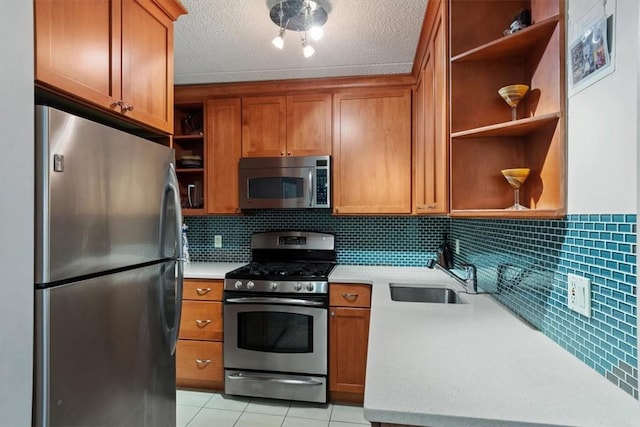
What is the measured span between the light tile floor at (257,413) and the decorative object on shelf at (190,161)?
71.7 inches

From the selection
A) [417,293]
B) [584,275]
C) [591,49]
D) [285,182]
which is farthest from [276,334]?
[591,49]

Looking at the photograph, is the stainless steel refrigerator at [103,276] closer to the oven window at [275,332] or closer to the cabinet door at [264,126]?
the oven window at [275,332]

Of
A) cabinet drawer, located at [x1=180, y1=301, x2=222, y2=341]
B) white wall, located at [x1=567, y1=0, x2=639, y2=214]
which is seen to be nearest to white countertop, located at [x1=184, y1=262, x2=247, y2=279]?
cabinet drawer, located at [x1=180, y1=301, x2=222, y2=341]

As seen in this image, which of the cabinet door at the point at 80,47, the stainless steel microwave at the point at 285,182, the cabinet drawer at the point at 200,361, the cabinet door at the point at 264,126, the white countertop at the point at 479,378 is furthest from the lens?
the cabinet door at the point at 264,126

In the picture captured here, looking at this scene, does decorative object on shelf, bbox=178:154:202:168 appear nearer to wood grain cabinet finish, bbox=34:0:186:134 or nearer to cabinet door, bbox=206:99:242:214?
cabinet door, bbox=206:99:242:214

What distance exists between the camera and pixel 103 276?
44.8 inches

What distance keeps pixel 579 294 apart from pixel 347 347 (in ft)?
5.31

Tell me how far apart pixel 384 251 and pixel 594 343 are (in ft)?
6.40

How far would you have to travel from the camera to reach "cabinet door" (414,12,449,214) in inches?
61.2

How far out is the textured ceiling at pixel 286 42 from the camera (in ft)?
5.61

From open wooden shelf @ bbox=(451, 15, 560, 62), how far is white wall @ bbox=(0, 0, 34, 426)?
4.89ft

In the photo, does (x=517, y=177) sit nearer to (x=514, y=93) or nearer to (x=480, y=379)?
(x=514, y=93)

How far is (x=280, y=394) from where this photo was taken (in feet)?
7.66

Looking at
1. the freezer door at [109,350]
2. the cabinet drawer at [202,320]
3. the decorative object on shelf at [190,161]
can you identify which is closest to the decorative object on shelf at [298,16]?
the freezer door at [109,350]
